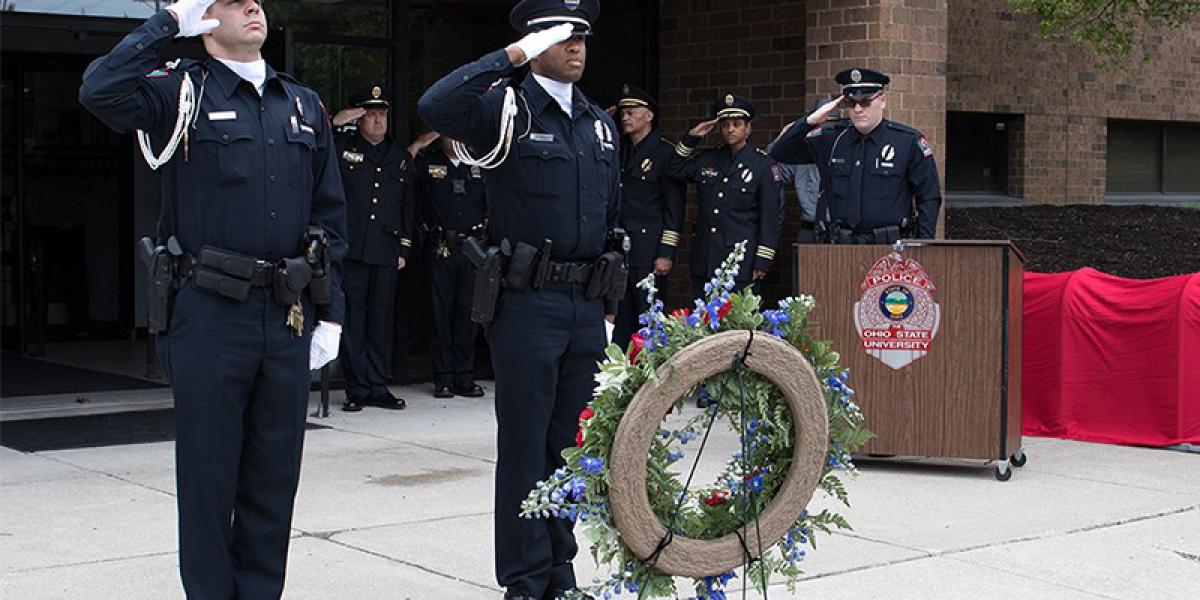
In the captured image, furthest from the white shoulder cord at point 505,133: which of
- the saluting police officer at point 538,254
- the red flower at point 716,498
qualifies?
the red flower at point 716,498

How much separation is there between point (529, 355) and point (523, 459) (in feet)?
1.14

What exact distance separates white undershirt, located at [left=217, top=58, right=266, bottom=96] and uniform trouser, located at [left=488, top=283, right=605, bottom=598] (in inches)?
43.0

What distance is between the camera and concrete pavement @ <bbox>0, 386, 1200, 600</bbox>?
19.0 feet

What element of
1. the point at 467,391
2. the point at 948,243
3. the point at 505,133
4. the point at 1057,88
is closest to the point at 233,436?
the point at 505,133

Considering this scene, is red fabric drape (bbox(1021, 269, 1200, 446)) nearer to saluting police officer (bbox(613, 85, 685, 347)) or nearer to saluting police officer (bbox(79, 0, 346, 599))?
saluting police officer (bbox(613, 85, 685, 347))

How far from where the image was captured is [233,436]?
15.2 ft

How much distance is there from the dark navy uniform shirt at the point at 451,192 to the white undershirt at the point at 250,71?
6.25 m

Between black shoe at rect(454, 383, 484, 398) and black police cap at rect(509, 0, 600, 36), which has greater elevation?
black police cap at rect(509, 0, 600, 36)

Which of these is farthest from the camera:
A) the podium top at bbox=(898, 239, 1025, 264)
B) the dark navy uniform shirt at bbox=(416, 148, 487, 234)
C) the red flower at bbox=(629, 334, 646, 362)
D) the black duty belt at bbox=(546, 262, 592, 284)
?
the dark navy uniform shirt at bbox=(416, 148, 487, 234)

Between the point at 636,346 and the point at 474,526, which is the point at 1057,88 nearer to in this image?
the point at 474,526

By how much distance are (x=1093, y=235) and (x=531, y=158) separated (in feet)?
37.4

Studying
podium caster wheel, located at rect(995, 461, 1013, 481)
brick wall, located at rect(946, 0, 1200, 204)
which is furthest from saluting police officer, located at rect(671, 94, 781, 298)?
brick wall, located at rect(946, 0, 1200, 204)

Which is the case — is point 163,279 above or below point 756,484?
above

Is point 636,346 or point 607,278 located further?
point 607,278
